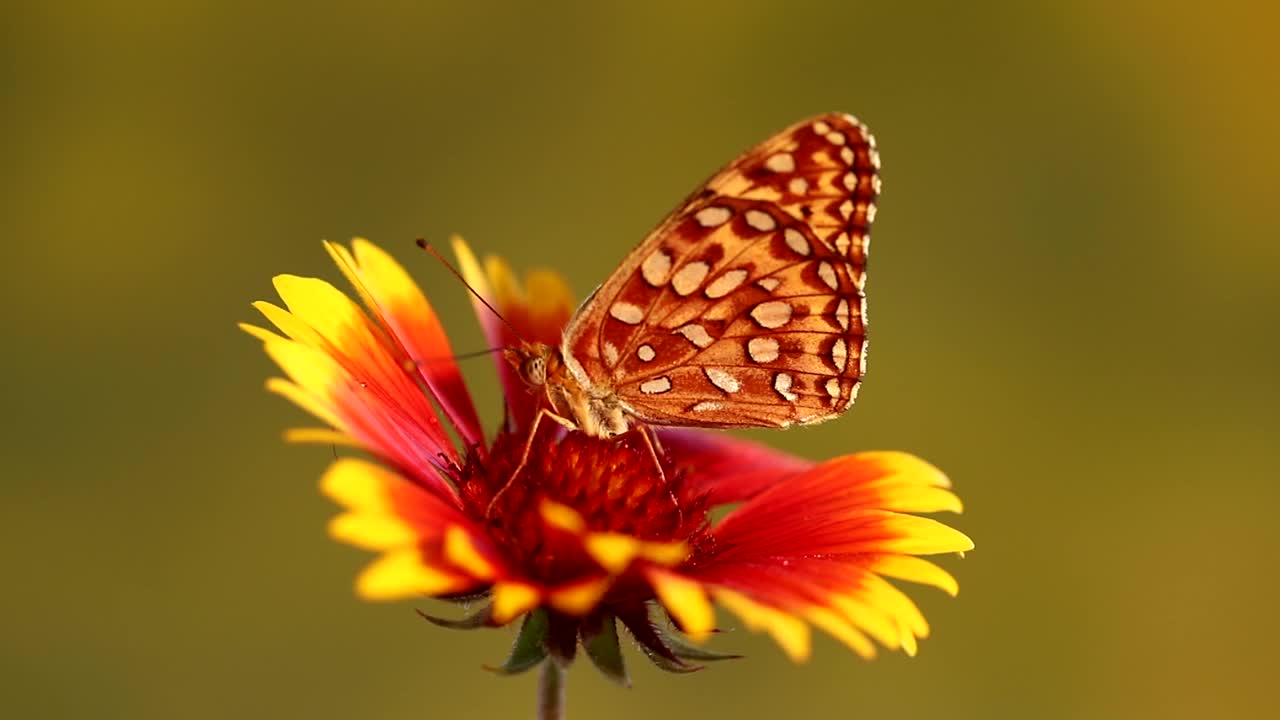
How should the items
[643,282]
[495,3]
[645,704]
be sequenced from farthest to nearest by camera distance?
[495,3] < [645,704] < [643,282]

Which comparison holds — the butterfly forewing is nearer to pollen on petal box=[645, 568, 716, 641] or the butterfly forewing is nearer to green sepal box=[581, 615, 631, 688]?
green sepal box=[581, 615, 631, 688]

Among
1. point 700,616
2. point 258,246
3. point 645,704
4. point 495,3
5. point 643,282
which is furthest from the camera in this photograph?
point 495,3

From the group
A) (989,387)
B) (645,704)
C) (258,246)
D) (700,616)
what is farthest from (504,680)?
(700,616)

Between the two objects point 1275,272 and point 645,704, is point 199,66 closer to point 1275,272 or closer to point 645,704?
point 645,704

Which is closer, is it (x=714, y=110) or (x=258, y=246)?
(x=258, y=246)

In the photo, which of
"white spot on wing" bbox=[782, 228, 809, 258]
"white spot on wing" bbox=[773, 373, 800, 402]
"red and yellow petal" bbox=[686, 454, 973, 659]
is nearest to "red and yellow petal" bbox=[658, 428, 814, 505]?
"red and yellow petal" bbox=[686, 454, 973, 659]

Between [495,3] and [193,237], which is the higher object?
[495,3]

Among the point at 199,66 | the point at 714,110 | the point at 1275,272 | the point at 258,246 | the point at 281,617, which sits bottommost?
the point at 281,617

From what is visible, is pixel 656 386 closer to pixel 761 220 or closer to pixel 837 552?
pixel 761 220

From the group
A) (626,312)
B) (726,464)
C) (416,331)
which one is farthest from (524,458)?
(726,464)
